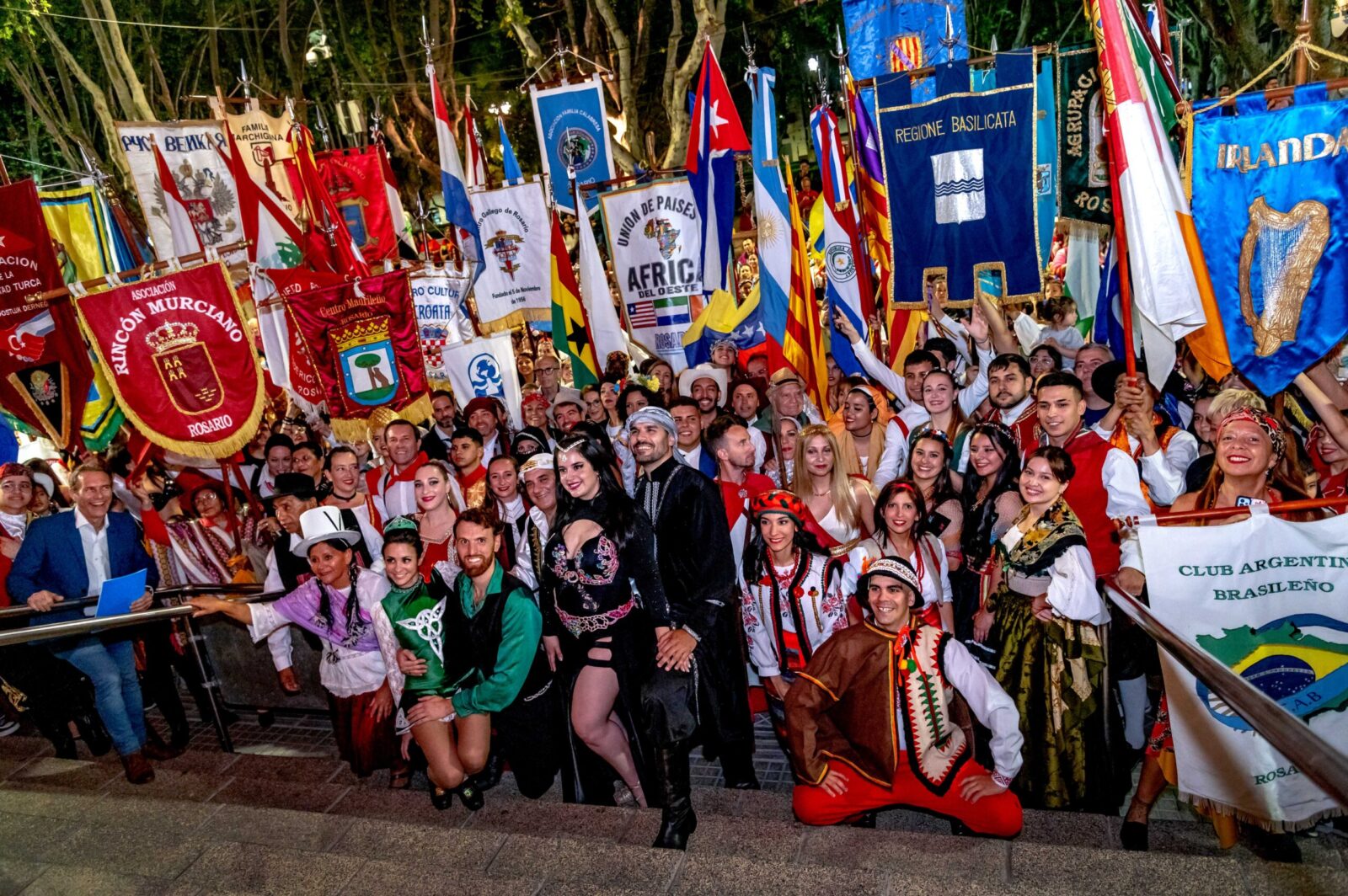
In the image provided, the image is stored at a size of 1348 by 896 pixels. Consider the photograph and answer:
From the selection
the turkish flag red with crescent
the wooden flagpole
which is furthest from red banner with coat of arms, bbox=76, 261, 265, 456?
the turkish flag red with crescent

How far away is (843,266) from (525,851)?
5483 mm

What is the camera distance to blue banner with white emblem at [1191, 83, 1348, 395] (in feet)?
14.4

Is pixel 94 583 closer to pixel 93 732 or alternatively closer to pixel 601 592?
pixel 93 732

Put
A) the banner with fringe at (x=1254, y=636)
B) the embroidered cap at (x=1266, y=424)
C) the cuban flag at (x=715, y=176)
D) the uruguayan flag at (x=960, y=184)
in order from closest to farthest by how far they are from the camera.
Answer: the banner with fringe at (x=1254, y=636) < the embroidered cap at (x=1266, y=424) < the uruguayan flag at (x=960, y=184) < the cuban flag at (x=715, y=176)

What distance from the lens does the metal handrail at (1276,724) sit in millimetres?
1902

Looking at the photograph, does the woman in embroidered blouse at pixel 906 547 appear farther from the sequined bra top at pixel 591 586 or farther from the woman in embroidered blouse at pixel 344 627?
the woman in embroidered blouse at pixel 344 627

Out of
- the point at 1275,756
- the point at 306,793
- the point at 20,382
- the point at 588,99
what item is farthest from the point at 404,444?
the point at 588,99

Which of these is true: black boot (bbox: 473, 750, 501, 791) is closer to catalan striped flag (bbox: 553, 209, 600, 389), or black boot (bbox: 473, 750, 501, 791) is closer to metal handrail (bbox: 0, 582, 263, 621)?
metal handrail (bbox: 0, 582, 263, 621)

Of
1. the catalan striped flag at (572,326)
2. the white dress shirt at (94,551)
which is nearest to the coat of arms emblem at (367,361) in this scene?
the catalan striped flag at (572,326)

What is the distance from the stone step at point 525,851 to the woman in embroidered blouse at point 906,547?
40.2 inches

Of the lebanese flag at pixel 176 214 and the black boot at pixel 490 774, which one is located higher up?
the lebanese flag at pixel 176 214

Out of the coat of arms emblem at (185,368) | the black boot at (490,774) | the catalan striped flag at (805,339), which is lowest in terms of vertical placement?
the black boot at (490,774)

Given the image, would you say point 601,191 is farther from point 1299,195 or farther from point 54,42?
point 54,42

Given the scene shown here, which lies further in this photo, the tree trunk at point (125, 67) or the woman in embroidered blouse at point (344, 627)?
the tree trunk at point (125, 67)
